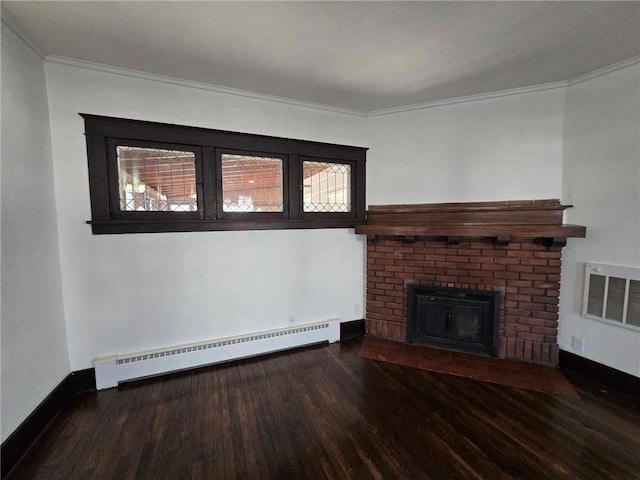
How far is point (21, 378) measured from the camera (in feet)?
5.60

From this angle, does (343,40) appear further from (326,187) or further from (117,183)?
(117,183)

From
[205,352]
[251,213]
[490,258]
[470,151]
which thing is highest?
[470,151]

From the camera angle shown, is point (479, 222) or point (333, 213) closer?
point (479, 222)

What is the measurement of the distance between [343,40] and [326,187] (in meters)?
1.44

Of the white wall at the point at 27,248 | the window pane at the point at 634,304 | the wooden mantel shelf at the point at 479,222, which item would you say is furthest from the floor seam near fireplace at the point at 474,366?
the white wall at the point at 27,248

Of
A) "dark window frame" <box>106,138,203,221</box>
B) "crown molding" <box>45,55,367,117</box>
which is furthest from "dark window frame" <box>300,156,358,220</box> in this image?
"dark window frame" <box>106,138,203,221</box>

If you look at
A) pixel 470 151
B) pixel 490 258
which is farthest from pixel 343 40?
pixel 490 258

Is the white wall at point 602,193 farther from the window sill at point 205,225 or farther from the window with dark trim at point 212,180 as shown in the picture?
the window sill at point 205,225

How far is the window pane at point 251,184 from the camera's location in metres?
2.65

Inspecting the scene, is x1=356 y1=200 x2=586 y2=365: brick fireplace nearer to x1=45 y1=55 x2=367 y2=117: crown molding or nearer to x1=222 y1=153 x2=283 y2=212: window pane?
x1=222 y1=153 x2=283 y2=212: window pane

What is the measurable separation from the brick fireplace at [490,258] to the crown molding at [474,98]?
3.38ft

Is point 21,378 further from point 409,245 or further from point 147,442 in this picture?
point 409,245

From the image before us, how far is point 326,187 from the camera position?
3094 mm

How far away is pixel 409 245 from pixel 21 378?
3.23 meters
